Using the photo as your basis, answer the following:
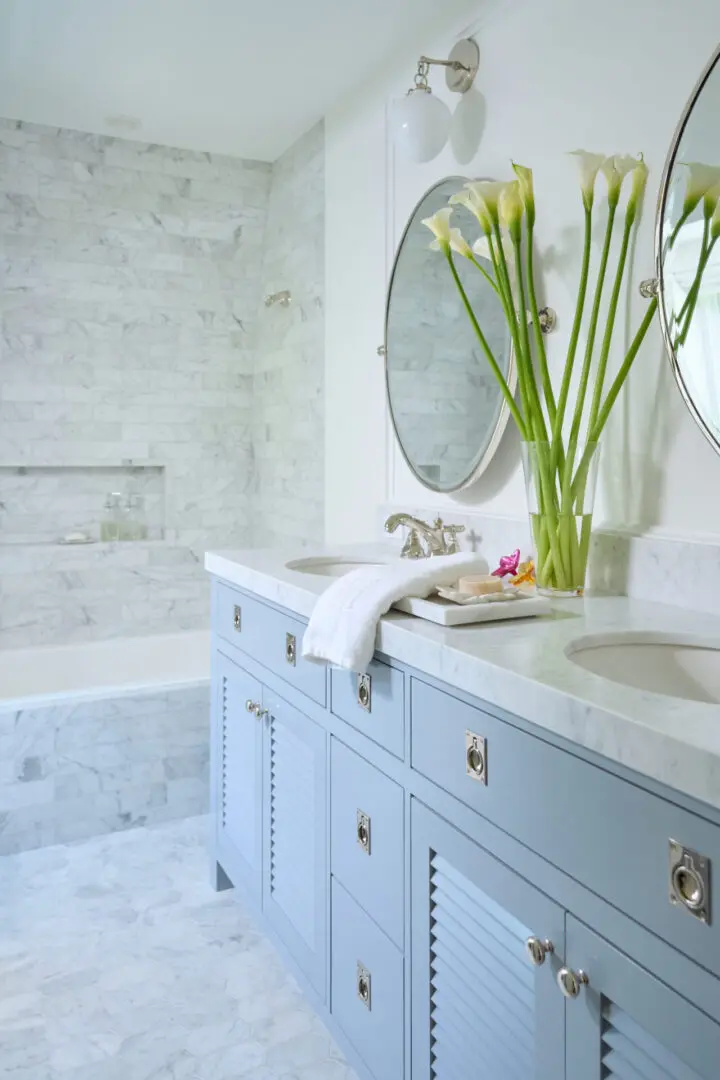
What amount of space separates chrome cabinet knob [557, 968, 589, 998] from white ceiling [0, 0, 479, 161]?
2161 mm

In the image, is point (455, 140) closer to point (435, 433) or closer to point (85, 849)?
point (435, 433)

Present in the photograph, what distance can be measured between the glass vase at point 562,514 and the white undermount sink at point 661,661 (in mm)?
334

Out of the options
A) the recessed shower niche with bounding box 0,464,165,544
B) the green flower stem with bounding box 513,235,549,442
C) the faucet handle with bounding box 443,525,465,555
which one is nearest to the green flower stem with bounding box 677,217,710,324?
the green flower stem with bounding box 513,235,549,442

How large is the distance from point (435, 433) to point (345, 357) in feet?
2.38

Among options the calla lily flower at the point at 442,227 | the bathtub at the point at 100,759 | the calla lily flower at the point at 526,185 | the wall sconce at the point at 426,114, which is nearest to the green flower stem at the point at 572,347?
A: the calla lily flower at the point at 526,185

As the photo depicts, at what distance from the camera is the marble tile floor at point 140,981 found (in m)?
1.70

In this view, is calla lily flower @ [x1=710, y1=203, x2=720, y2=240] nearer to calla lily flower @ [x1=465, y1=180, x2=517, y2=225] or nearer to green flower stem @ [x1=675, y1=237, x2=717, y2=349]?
green flower stem @ [x1=675, y1=237, x2=717, y2=349]

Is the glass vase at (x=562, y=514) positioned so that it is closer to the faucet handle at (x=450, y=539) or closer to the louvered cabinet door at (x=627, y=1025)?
the faucet handle at (x=450, y=539)

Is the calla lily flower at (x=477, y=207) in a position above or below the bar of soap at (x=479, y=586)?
above

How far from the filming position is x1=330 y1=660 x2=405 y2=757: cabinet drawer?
4.42 feet

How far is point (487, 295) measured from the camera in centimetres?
197

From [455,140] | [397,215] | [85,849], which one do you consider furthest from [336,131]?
[85,849]

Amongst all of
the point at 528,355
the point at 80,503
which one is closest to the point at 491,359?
the point at 528,355

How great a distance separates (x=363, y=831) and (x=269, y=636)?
22.6 inches
